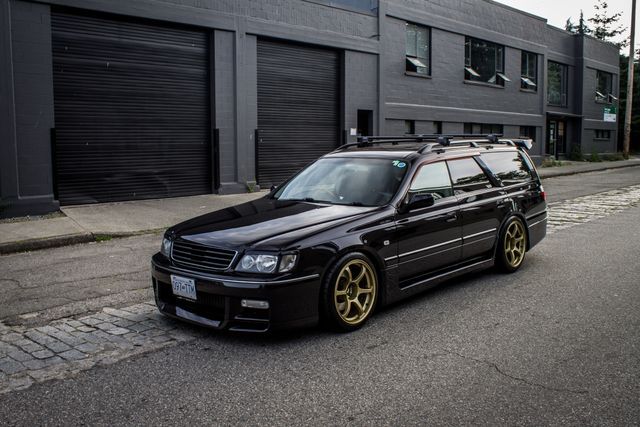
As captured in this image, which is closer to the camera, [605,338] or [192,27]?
[605,338]

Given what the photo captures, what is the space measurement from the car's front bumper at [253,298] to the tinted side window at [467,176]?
8.27 feet

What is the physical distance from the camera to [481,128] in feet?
90.5

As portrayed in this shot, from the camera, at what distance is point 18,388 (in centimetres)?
415

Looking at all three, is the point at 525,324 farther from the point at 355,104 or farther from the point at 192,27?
the point at 355,104

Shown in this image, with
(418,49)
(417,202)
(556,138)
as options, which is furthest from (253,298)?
(556,138)

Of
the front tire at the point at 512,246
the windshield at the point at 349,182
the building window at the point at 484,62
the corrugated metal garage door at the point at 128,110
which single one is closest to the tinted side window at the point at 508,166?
the front tire at the point at 512,246

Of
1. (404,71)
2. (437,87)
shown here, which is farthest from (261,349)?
(437,87)

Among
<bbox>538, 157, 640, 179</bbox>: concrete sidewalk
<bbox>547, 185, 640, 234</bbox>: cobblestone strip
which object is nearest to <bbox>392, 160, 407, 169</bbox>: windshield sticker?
<bbox>547, 185, 640, 234</bbox>: cobblestone strip

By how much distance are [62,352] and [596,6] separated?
72610 mm

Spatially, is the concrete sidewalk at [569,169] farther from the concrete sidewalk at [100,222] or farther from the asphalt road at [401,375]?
the asphalt road at [401,375]

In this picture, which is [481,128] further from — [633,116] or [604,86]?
[633,116]

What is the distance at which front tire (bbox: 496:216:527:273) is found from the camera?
24.0 ft

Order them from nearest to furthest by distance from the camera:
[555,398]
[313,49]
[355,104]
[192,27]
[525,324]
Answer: [555,398]
[525,324]
[192,27]
[313,49]
[355,104]

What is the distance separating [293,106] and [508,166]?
36.9 feet
